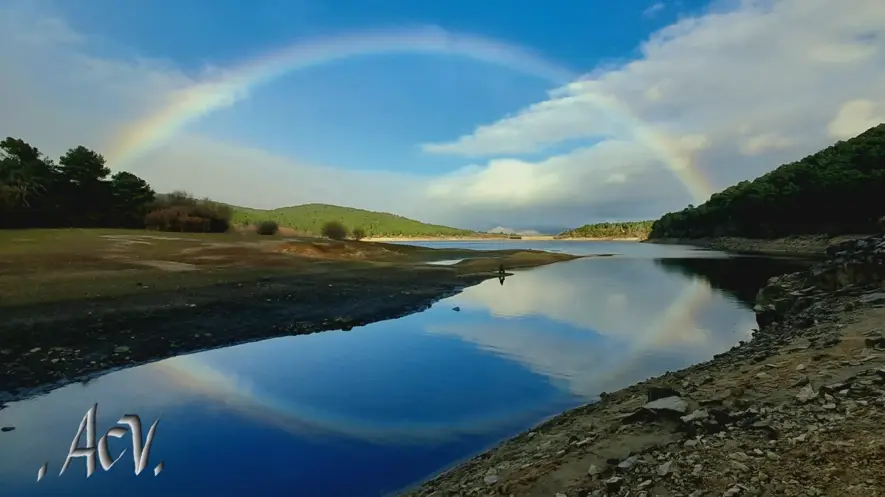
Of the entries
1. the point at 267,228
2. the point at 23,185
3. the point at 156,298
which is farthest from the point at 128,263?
the point at 267,228

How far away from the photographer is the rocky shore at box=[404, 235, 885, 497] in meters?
5.34

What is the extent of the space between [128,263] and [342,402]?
29.8 metres

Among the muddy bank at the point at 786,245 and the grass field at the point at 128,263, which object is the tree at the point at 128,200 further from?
the muddy bank at the point at 786,245

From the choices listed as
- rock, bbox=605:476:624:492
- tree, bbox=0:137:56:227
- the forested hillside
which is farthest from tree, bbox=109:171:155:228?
rock, bbox=605:476:624:492

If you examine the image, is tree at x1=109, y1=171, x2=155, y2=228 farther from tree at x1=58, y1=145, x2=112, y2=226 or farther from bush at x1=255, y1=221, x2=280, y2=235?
bush at x1=255, y1=221, x2=280, y2=235

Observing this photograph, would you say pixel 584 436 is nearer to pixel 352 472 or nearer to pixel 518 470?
pixel 518 470

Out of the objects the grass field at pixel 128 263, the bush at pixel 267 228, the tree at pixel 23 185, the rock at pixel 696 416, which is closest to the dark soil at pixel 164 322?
the grass field at pixel 128 263

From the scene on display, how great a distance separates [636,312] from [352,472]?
1063 inches

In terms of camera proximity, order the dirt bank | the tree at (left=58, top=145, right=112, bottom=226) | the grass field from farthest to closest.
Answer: the tree at (left=58, top=145, right=112, bottom=226), the grass field, the dirt bank

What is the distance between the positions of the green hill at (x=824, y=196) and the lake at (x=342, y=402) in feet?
280

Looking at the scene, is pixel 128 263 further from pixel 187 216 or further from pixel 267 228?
pixel 267 228

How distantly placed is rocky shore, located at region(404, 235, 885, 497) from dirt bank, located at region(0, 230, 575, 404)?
1467 cm

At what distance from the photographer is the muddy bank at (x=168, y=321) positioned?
52.6 feet

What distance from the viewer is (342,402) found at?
1428 cm
